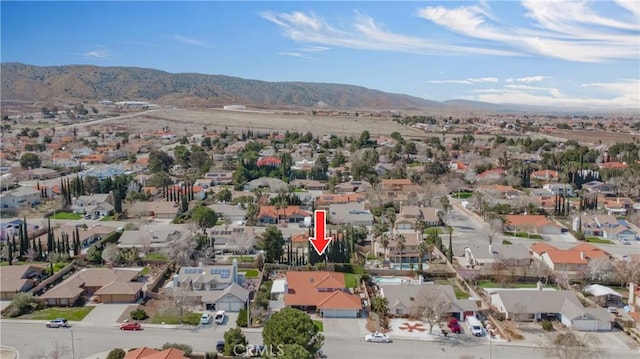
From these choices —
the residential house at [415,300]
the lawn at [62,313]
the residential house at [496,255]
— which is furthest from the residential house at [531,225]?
the lawn at [62,313]

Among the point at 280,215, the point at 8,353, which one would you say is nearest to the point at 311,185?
the point at 280,215

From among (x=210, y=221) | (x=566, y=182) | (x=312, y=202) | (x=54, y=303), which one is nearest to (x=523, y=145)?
(x=566, y=182)

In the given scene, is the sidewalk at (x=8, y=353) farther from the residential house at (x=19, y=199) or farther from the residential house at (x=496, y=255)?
the residential house at (x=19, y=199)

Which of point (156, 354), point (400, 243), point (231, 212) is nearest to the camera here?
point (156, 354)

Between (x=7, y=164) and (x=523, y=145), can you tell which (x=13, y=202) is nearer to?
(x=7, y=164)

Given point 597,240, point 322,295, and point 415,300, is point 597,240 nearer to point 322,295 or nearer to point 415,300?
point 415,300

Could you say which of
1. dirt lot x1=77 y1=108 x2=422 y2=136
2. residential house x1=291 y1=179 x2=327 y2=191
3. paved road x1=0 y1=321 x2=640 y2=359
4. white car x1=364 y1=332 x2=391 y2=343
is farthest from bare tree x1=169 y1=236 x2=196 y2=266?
dirt lot x1=77 y1=108 x2=422 y2=136

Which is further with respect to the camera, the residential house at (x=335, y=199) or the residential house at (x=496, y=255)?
the residential house at (x=335, y=199)
